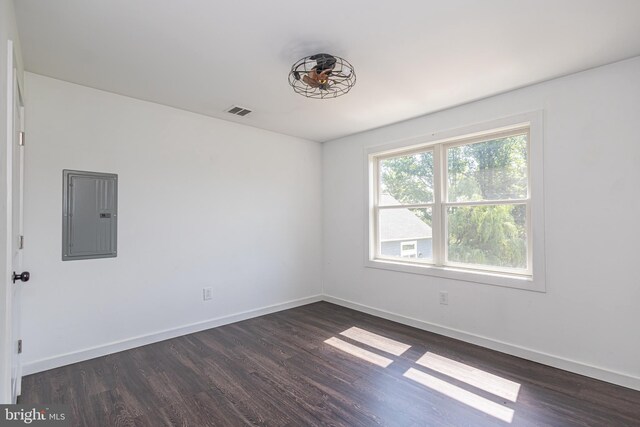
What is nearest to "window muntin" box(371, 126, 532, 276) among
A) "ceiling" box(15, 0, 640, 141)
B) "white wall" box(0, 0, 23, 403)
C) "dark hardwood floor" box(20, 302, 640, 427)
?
"ceiling" box(15, 0, 640, 141)

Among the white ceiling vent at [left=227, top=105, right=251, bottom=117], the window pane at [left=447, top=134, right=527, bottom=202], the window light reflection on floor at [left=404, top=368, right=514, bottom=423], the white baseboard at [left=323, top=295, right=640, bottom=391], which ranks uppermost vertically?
the white ceiling vent at [left=227, top=105, right=251, bottom=117]

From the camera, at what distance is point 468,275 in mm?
3281

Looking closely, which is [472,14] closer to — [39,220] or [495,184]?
[495,184]

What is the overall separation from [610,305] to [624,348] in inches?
12.4

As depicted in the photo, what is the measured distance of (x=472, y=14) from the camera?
1.90 m

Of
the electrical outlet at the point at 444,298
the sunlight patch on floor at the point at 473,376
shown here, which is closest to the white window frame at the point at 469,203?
the electrical outlet at the point at 444,298

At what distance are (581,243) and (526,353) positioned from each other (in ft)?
3.56

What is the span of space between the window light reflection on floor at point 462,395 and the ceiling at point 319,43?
8.11ft

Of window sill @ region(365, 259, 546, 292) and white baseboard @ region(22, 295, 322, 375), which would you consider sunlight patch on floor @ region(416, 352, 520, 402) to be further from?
white baseboard @ region(22, 295, 322, 375)

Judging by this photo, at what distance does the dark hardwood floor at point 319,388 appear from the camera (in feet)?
6.75

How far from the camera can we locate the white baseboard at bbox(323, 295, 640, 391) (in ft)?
7.92

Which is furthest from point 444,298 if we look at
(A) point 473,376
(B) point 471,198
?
(B) point 471,198

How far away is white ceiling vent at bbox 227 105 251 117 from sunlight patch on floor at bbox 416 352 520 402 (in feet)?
10.0

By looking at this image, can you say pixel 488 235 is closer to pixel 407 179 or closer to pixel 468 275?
pixel 468 275
